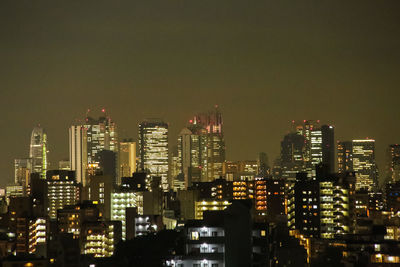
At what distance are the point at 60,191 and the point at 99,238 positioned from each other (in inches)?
896

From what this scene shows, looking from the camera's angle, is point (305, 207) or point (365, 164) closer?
point (305, 207)

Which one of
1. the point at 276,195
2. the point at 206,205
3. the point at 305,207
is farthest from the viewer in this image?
the point at 276,195

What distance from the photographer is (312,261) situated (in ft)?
90.6

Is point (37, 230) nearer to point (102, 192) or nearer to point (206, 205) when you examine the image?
point (206, 205)

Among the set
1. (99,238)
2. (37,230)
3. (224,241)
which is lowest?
(99,238)

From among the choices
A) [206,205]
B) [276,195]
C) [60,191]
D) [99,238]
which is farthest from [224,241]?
[60,191]

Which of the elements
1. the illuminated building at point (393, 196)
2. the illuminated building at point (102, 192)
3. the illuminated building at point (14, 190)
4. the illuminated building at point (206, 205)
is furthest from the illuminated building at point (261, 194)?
the illuminated building at point (14, 190)

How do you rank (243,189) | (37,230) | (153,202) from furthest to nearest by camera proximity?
(243,189) < (153,202) < (37,230)

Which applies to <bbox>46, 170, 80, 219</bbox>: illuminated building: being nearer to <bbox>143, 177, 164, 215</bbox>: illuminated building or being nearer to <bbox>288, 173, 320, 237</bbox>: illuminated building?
<bbox>143, 177, 164, 215</bbox>: illuminated building

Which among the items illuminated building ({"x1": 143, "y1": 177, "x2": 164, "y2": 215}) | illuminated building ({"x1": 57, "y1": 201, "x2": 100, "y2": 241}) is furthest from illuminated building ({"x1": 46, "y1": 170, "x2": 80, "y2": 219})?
illuminated building ({"x1": 57, "y1": 201, "x2": 100, "y2": 241})

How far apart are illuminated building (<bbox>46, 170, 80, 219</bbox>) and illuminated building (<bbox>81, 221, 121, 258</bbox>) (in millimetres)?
16389

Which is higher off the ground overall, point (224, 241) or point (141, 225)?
point (224, 241)

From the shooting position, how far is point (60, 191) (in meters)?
57.7

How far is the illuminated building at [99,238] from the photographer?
34.9m
